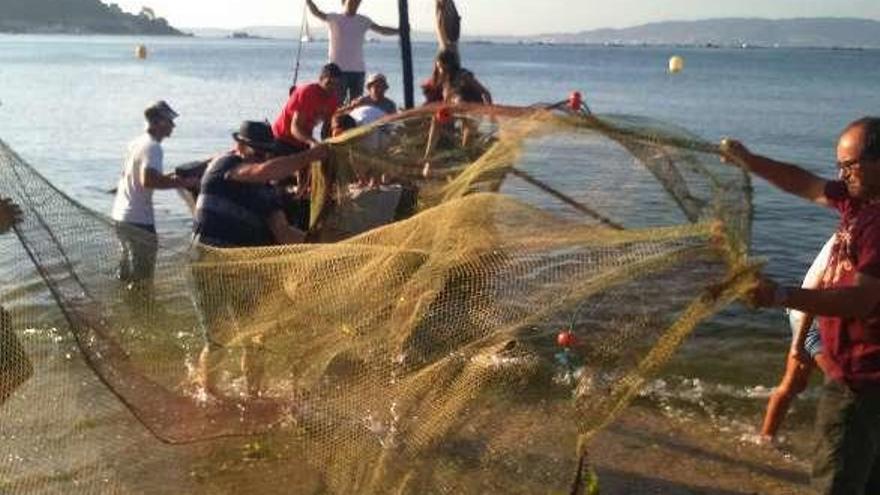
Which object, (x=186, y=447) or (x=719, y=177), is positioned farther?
(x=186, y=447)

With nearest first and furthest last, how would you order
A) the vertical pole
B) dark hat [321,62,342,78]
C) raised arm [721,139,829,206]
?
raised arm [721,139,829,206], dark hat [321,62,342,78], the vertical pole

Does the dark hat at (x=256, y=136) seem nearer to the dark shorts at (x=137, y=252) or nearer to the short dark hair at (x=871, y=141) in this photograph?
the dark shorts at (x=137, y=252)

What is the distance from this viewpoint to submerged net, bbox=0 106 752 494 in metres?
4.69

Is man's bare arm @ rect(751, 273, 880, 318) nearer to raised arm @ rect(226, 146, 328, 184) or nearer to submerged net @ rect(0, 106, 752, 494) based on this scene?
submerged net @ rect(0, 106, 752, 494)


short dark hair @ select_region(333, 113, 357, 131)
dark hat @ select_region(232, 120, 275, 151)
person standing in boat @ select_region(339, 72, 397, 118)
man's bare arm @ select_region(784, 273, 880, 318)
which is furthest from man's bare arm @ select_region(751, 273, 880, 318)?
person standing in boat @ select_region(339, 72, 397, 118)

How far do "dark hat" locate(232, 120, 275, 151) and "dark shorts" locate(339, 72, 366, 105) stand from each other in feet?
12.2

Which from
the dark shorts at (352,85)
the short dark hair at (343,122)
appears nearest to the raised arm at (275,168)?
the short dark hair at (343,122)

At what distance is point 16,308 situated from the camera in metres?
5.57

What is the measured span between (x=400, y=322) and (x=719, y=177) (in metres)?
1.70

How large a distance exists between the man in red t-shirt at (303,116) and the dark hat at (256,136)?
1.87ft

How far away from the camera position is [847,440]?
4.35 meters

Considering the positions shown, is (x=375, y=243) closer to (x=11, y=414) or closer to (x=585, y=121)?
(x=585, y=121)

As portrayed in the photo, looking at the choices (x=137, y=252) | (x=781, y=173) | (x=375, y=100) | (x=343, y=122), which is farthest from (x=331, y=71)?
(x=781, y=173)

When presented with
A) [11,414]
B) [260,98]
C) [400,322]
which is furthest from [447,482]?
[260,98]
